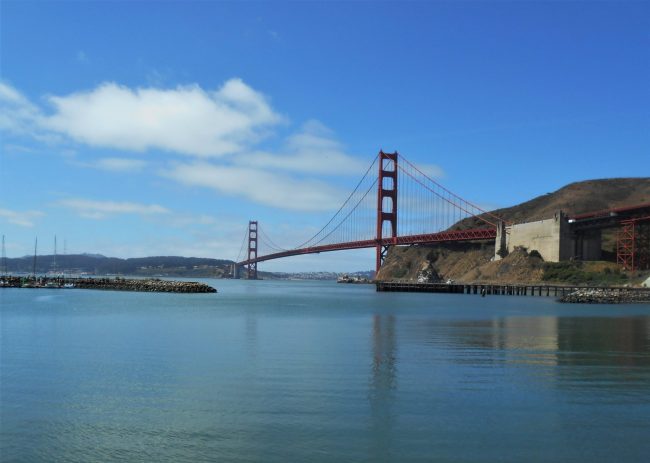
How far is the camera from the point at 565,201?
4299 inches

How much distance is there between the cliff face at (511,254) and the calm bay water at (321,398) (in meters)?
59.4

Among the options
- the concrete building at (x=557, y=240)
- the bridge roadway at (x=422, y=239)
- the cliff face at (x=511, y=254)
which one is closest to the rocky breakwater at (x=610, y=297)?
the concrete building at (x=557, y=240)

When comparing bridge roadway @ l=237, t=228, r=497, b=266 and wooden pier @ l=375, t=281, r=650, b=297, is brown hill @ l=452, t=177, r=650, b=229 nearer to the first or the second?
bridge roadway @ l=237, t=228, r=497, b=266

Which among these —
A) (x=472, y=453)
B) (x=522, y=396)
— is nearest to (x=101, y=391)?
(x=472, y=453)

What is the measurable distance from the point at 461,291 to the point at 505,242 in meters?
13.8

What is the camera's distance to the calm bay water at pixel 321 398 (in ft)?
28.2

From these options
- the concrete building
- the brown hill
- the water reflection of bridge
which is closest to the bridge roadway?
the concrete building

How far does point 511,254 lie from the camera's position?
8000cm

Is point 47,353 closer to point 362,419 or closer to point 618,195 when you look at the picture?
point 362,419

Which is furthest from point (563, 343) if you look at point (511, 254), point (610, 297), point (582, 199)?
point (582, 199)

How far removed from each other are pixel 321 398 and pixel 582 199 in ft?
356

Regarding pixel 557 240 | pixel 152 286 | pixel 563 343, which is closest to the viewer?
pixel 563 343

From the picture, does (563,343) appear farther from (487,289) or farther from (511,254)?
(511,254)

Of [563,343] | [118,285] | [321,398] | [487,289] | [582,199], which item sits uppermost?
[582,199]
